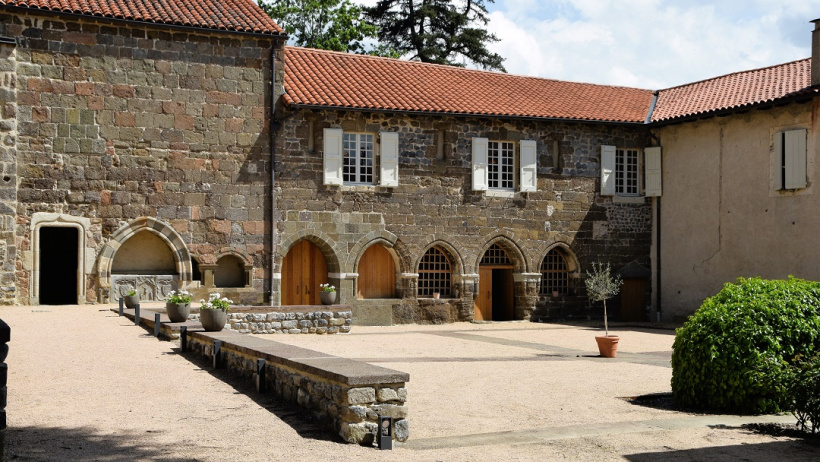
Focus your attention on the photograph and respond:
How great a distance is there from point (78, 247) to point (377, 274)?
7.54 m

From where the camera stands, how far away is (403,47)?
1410 inches

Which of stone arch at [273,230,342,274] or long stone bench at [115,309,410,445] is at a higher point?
stone arch at [273,230,342,274]

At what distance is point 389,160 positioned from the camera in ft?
74.1

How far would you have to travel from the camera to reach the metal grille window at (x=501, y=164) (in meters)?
24.0

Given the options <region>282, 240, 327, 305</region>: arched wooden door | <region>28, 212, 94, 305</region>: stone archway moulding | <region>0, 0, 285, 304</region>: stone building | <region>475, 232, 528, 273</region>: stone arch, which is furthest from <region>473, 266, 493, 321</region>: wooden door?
<region>28, 212, 94, 305</region>: stone archway moulding

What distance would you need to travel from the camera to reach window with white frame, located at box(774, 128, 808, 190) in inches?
808

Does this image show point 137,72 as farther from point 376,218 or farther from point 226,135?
point 376,218

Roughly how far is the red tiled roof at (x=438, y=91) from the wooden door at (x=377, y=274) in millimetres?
3882

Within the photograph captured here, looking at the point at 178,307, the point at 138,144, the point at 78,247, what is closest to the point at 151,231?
the point at 78,247

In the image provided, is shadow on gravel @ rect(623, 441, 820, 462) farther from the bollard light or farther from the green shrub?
the bollard light

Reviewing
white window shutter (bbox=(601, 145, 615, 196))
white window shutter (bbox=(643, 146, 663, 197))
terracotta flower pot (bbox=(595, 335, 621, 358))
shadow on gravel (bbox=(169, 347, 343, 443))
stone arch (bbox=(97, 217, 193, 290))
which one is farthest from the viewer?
white window shutter (bbox=(601, 145, 615, 196))

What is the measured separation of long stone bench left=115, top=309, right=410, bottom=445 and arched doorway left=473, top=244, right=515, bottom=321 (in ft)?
48.7

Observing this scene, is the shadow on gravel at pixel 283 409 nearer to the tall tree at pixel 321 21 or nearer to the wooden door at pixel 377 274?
the wooden door at pixel 377 274

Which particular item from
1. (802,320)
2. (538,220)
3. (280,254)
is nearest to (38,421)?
(802,320)
